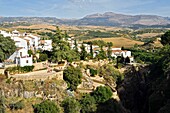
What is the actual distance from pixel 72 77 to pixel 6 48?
13.7m

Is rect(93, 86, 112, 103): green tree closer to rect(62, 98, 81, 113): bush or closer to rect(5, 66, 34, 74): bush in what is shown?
rect(62, 98, 81, 113): bush

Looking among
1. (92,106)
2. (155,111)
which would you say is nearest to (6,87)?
(92,106)

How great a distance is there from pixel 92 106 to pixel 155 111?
26.9 feet

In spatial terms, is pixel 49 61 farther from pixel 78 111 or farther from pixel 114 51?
pixel 114 51

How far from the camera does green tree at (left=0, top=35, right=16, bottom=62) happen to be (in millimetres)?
50994

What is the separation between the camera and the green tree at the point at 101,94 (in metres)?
43.7

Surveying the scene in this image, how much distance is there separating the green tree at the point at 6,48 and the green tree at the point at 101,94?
16077mm

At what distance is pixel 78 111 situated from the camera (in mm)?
40656

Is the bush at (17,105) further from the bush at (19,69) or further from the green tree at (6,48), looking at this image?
the green tree at (6,48)

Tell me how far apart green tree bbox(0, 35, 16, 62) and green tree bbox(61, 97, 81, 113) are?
1460 cm

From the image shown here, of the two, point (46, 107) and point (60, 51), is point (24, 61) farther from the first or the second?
point (46, 107)

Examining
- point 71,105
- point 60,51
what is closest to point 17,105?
point 71,105

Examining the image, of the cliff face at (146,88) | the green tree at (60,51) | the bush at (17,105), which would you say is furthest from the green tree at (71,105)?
the green tree at (60,51)

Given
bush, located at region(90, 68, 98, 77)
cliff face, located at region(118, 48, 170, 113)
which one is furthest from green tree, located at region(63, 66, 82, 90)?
cliff face, located at region(118, 48, 170, 113)
